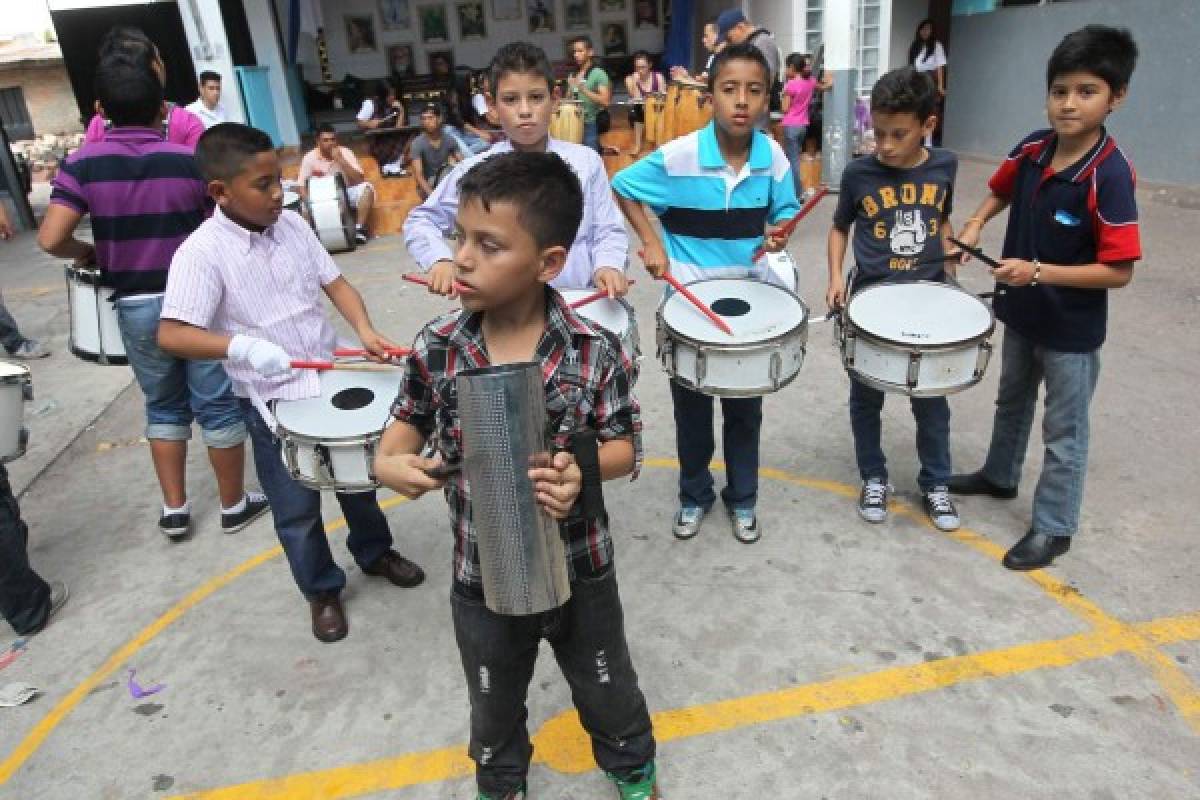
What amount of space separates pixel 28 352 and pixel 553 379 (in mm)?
6401

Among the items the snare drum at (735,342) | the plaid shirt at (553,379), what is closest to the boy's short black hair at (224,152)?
the plaid shirt at (553,379)

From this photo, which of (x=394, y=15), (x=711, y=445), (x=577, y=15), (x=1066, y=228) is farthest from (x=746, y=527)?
(x=577, y=15)

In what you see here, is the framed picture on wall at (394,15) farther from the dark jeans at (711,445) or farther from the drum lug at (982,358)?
the drum lug at (982,358)

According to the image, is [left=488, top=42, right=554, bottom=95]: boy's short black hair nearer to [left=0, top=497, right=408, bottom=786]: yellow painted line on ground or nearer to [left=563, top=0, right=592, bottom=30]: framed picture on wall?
[left=0, top=497, right=408, bottom=786]: yellow painted line on ground

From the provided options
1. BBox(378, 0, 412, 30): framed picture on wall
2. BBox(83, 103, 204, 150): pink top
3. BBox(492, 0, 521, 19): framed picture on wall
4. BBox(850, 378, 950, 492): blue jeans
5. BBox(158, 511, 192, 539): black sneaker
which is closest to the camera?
BBox(850, 378, 950, 492): blue jeans

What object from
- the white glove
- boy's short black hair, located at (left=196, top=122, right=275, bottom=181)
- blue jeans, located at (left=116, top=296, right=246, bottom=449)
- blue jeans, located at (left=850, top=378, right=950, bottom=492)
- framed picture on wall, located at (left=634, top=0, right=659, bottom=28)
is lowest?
blue jeans, located at (left=850, top=378, right=950, bottom=492)

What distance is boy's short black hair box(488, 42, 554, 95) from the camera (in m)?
2.83

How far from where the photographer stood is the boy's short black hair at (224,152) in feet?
8.20

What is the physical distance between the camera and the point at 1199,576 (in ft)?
9.82

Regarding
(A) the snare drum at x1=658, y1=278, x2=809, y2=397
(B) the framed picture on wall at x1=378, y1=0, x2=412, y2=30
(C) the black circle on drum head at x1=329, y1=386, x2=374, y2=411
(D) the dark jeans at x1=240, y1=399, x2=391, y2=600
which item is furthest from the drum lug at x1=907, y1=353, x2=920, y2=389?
(B) the framed picture on wall at x1=378, y1=0, x2=412, y2=30

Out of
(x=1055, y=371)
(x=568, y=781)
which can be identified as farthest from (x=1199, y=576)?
(x=568, y=781)

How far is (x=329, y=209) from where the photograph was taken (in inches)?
351

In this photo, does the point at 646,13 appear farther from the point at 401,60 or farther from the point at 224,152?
the point at 224,152

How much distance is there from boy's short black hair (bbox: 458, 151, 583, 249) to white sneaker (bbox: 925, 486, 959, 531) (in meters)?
2.38
